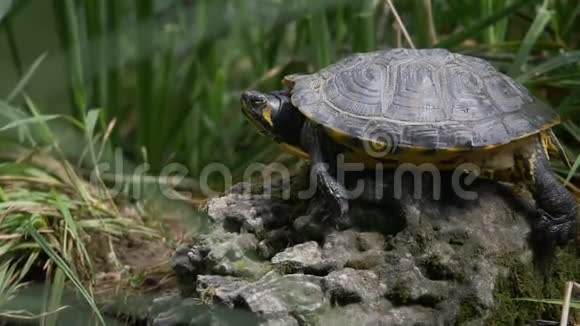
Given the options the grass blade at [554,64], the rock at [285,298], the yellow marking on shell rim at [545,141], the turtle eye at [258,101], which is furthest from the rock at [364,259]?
the grass blade at [554,64]

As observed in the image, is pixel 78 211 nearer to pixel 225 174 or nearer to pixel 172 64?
pixel 225 174

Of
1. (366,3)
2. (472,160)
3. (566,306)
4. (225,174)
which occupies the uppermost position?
(366,3)

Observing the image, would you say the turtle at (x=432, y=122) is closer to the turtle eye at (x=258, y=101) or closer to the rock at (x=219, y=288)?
the turtle eye at (x=258, y=101)

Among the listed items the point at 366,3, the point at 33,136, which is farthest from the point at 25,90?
the point at 366,3

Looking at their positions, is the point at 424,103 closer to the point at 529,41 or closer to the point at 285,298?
the point at 285,298

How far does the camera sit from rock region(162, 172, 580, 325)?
1304 mm

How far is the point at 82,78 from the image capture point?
8.23ft

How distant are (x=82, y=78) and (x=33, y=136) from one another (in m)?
0.39

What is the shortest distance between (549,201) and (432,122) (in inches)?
A: 12.2

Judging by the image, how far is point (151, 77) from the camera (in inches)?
111

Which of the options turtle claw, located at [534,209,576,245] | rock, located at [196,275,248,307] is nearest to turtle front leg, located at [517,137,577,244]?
turtle claw, located at [534,209,576,245]

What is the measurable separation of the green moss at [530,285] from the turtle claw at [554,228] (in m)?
0.06

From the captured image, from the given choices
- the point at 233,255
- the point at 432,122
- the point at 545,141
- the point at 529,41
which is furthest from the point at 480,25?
the point at 233,255

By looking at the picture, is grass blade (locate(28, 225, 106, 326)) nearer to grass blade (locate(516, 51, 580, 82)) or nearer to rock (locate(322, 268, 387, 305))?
rock (locate(322, 268, 387, 305))
